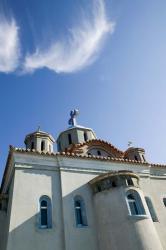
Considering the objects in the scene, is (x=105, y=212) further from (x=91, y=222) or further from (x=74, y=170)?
(x=74, y=170)

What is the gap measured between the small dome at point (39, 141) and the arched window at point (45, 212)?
260 inches

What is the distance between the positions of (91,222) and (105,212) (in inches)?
37.9

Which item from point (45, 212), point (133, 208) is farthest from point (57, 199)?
point (133, 208)

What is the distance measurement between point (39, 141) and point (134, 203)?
31.0ft

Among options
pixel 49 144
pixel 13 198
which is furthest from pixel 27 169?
pixel 49 144

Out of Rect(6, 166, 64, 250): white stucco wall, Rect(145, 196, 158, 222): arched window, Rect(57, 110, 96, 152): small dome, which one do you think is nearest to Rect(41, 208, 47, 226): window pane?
Rect(6, 166, 64, 250): white stucco wall

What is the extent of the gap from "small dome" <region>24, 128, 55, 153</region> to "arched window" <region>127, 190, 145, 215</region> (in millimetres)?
8227

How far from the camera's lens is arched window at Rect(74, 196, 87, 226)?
1297 centimetres

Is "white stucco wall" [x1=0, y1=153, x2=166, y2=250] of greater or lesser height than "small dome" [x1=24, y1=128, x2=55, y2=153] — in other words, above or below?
below

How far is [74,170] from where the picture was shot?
48.1 ft

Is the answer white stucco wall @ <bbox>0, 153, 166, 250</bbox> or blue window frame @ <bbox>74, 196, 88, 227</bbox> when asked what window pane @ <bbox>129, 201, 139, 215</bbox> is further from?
blue window frame @ <bbox>74, 196, 88, 227</bbox>

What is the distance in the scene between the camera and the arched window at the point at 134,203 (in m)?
12.7

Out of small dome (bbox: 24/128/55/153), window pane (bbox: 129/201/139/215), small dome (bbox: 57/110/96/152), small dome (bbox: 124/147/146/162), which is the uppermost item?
small dome (bbox: 57/110/96/152)

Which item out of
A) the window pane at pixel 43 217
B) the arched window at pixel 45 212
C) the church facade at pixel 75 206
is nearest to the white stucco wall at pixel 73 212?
the church facade at pixel 75 206
